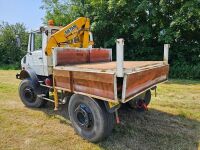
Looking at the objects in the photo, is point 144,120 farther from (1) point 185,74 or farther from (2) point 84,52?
(1) point 185,74

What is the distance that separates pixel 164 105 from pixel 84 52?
2.78 m

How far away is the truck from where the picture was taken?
4.01m

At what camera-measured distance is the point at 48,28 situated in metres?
6.19

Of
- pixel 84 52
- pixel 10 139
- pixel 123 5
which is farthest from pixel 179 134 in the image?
pixel 123 5

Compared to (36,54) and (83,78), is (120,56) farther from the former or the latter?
(36,54)

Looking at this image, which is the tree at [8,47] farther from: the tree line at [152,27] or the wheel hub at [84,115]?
the wheel hub at [84,115]

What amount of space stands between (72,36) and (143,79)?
8.48 ft

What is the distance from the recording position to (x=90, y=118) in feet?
15.0

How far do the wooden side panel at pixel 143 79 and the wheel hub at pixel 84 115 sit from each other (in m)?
0.93

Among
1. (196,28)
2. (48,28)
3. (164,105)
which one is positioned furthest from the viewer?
(196,28)

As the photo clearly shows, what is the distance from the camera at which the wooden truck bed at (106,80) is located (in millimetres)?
3898

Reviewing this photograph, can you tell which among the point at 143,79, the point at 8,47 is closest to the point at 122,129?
the point at 143,79

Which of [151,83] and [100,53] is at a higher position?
[100,53]

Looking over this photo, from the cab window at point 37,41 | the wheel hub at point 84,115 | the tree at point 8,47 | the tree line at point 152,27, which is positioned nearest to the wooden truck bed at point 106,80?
the wheel hub at point 84,115
